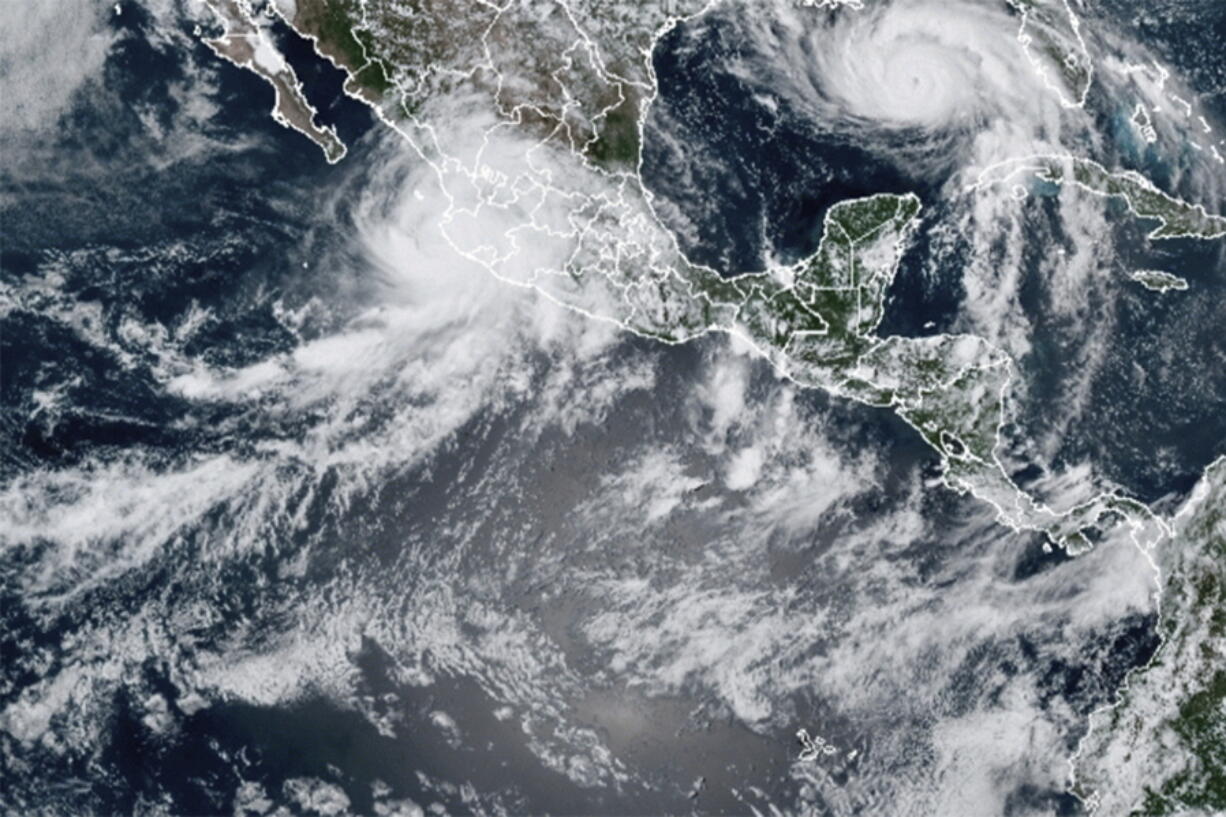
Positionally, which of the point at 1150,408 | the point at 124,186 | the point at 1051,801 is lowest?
the point at 1051,801

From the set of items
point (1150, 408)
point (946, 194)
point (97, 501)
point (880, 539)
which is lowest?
point (880, 539)

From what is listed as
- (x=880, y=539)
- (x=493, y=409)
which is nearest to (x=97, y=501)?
(x=493, y=409)

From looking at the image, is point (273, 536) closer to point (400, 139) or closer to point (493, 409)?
point (493, 409)

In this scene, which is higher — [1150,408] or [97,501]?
[97,501]

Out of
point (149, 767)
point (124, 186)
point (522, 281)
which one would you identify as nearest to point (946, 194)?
point (522, 281)

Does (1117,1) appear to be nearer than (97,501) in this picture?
No

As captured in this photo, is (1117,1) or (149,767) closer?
(149,767)

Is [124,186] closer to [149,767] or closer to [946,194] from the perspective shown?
[149,767]

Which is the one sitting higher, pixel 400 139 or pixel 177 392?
pixel 400 139
